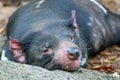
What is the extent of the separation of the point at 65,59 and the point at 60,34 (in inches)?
14.6

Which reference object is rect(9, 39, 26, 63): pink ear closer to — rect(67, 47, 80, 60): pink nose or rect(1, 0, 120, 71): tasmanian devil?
rect(1, 0, 120, 71): tasmanian devil

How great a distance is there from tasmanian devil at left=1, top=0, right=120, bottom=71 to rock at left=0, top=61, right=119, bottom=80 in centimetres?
10

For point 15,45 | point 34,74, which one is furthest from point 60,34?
point 34,74

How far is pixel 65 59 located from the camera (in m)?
3.64

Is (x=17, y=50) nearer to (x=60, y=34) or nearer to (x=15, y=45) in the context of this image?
(x=15, y=45)

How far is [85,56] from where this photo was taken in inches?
175

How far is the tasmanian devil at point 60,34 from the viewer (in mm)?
3748

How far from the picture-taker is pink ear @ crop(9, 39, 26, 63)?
12.9ft

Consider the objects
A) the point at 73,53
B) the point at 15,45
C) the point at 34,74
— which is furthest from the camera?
the point at 15,45

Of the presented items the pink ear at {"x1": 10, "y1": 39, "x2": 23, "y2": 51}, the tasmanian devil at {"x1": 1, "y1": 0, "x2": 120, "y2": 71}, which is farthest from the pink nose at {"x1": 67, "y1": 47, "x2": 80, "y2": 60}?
the pink ear at {"x1": 10, "y1": 39, "x2": 23, "y2": 51}

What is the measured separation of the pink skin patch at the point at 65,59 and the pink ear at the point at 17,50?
1.25 ft

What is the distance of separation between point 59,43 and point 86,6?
5.35ft

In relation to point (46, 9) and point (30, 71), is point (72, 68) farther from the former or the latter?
point (46, 9)

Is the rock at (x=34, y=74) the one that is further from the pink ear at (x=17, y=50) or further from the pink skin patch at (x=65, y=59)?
the pink ear at (x=17, y=50)
